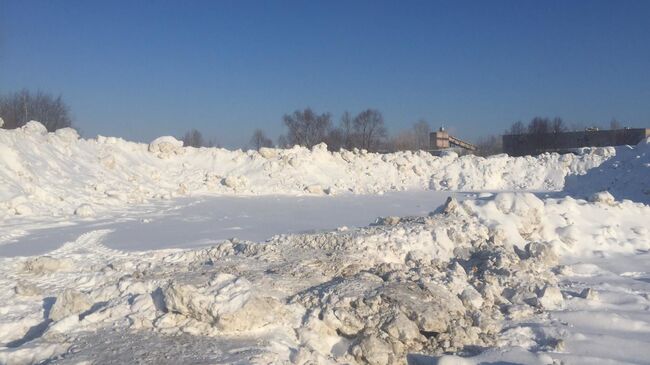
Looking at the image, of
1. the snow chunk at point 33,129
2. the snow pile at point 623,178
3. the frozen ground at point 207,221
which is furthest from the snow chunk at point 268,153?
the snow pile at point 623,178

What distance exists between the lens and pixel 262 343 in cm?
455

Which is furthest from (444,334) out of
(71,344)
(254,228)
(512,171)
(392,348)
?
(512,171)

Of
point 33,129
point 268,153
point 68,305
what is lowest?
point 68,305

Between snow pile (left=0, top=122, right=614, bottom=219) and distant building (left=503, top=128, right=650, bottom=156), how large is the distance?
1496cm

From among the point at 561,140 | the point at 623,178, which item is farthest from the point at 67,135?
A: the point at 561,140

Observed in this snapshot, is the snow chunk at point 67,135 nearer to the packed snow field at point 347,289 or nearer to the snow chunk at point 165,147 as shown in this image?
the snow chunk at point 165,147

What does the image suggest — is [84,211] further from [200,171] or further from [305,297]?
[305,297]

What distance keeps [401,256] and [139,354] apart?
3.70 metres

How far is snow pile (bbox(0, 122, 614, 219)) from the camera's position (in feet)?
48.1

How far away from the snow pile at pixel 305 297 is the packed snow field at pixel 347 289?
18 millimetres

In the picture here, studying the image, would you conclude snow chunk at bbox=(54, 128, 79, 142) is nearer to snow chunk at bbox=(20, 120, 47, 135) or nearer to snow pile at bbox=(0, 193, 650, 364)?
snow chunk at bbox=(20, 120, 47, 135)

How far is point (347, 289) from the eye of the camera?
539 cm

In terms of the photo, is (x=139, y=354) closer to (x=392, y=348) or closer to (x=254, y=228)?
(x=392, y=348)

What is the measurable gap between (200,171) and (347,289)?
1610 cm
